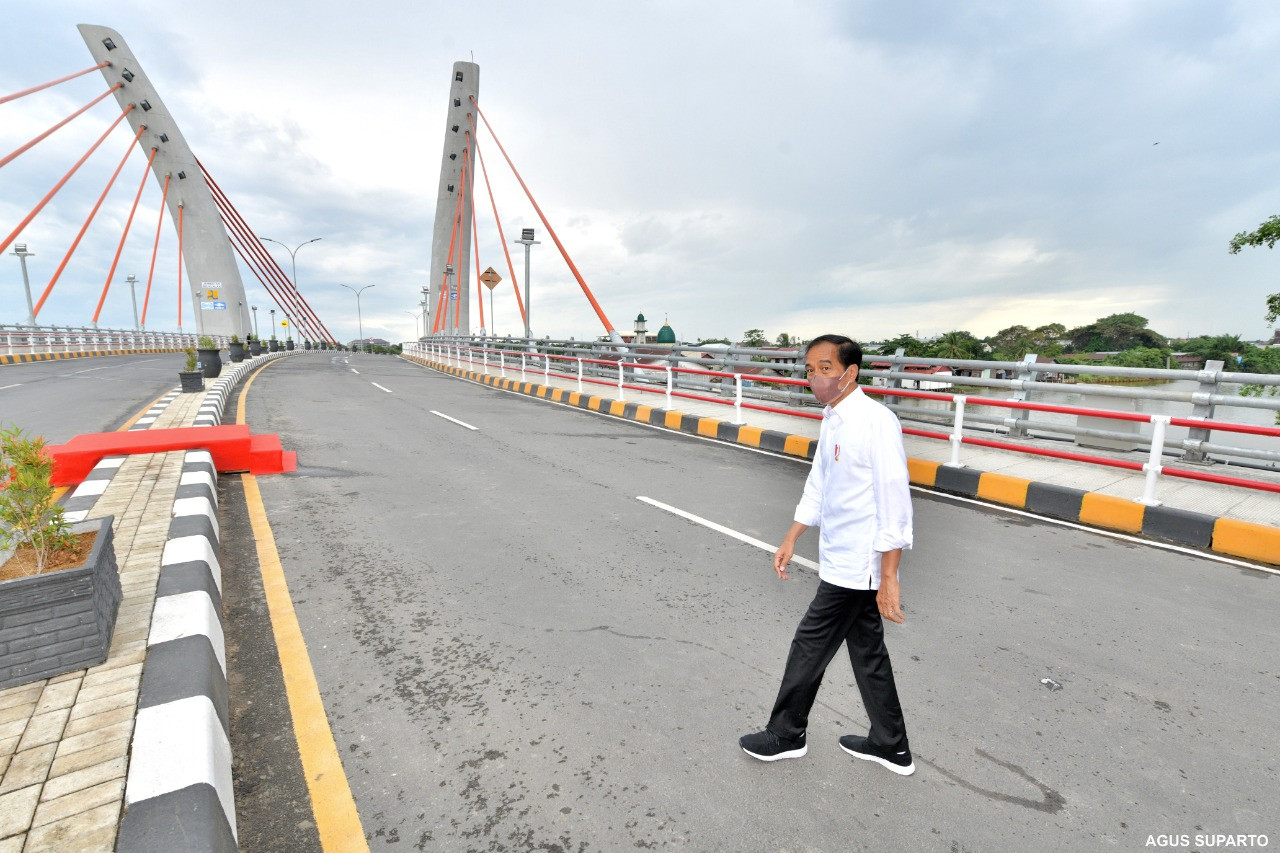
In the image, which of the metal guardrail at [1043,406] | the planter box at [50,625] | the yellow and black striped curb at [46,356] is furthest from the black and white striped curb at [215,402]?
the yellow and black striped curb at [46,356]

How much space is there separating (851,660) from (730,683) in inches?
31.1

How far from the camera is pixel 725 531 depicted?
518 cm

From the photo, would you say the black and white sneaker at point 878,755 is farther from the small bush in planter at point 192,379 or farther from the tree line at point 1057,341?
the tree line at point 1057,341

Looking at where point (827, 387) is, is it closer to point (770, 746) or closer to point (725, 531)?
point (770, 746)

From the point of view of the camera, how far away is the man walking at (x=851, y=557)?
2188mm

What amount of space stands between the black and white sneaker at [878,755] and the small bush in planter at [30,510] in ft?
11.9

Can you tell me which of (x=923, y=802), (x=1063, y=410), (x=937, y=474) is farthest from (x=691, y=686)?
(x=1063, y=410)

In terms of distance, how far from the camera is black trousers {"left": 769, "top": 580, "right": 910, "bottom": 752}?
2.33 metres

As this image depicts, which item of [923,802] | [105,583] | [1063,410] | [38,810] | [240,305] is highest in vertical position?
[240,305]

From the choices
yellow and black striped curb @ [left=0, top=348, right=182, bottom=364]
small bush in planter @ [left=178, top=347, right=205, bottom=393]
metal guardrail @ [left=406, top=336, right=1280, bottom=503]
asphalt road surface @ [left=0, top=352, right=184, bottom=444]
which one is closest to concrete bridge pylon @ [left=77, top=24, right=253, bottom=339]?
yellow and black striped curb @ [left=0, top=348, right=182, bottom=364]

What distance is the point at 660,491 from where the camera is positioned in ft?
21.3

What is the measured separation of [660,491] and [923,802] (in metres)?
4.38

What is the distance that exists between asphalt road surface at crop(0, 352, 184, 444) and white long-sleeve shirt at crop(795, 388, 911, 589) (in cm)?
834

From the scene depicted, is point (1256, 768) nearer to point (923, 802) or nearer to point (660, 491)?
point (923, 802)
